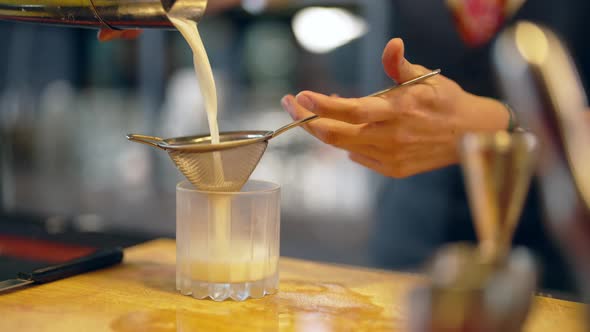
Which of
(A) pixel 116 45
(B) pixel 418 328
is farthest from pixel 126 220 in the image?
(B) pixel 418 328

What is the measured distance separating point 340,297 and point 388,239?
0.86 metres

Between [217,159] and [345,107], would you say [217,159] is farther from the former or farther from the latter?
[345,107]

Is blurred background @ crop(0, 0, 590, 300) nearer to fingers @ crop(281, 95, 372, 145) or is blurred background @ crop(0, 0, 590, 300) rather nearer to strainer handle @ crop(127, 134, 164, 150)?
fingers @ crop(281, 95, 372, 145)

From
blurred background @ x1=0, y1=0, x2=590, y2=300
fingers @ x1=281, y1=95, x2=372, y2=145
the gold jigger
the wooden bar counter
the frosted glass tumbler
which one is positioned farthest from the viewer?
blurred background @ x1=0, y1=0, x2=590, y2=300

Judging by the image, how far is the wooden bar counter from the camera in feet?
2.62

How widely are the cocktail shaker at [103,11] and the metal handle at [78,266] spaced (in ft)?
1.17

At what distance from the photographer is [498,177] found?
53cm

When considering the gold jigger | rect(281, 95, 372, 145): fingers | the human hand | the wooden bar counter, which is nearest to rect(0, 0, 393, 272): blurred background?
the human hand

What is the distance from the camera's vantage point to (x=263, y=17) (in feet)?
9.05

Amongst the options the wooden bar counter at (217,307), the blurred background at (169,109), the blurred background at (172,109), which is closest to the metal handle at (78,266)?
the wooden bar counter at (217,307)

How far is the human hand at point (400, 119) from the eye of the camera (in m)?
0.94

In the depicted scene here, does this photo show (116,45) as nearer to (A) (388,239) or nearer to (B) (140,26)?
(A) (388,239)

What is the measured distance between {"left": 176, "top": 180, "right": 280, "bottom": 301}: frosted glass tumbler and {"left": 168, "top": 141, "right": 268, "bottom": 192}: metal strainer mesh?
3cm

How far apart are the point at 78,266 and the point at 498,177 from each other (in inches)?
27.6
